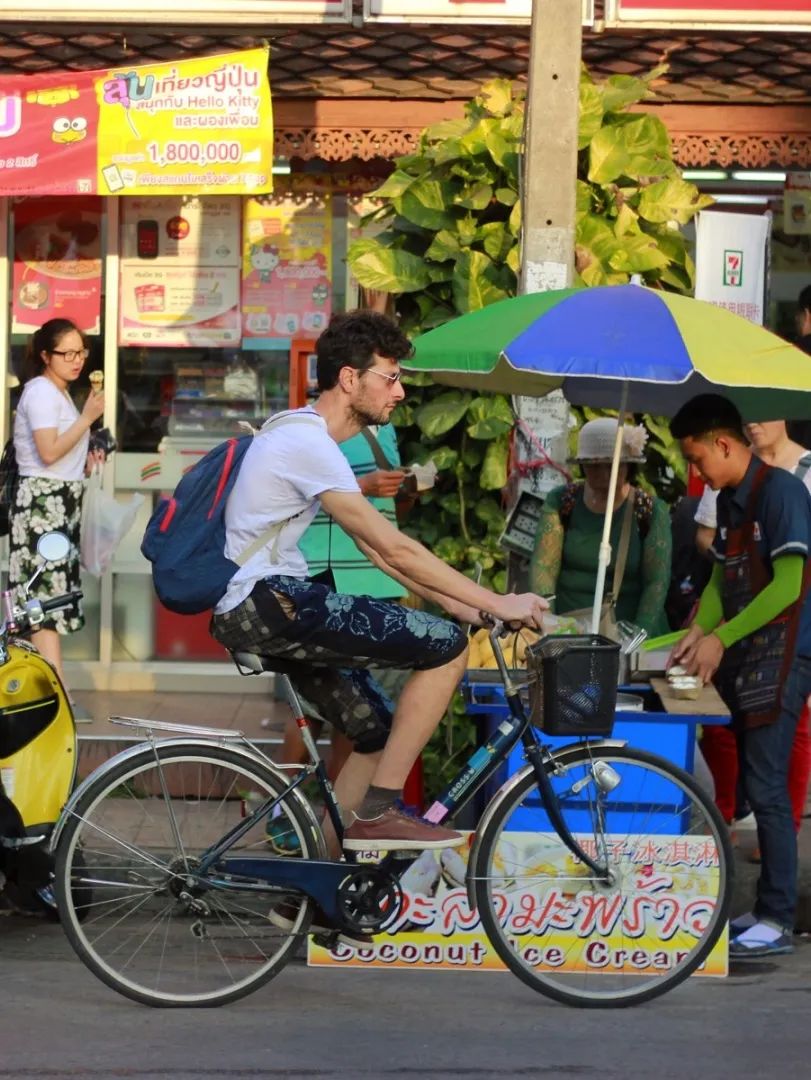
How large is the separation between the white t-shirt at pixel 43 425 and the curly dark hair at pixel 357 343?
327 cm

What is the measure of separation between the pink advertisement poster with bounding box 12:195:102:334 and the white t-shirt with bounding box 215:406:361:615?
16.0 feet

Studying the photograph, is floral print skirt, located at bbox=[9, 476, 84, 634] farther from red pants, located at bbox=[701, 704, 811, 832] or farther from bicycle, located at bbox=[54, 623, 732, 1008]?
bicycle, located at bbox=[54, 623, 732, 1008]

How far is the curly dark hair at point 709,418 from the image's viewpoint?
18.8 ft

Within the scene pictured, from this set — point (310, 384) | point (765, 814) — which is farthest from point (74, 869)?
point (310, 384)

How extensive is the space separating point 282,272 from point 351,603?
492cm

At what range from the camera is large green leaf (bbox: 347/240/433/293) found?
7.59 metres

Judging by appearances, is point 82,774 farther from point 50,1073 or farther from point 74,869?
point 50,1073

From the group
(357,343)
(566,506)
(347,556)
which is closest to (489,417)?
(566,506)

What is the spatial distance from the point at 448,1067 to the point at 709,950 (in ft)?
3.39

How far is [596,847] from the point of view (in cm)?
518

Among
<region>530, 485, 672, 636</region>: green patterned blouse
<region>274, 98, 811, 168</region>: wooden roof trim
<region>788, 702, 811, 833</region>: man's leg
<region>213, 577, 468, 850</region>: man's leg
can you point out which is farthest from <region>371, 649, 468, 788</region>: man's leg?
<region>274, 98, 811, 168</region>: wooden roof trim

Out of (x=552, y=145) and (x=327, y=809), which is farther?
(x=552, y=145)

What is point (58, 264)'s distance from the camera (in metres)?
9.68

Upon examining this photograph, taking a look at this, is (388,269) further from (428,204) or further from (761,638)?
(761,638)
